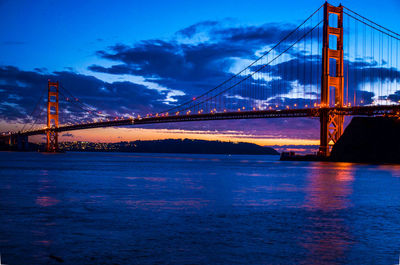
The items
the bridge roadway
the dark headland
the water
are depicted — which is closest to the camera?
the water

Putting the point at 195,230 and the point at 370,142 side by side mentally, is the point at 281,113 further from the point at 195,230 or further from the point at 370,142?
the point at 195,230

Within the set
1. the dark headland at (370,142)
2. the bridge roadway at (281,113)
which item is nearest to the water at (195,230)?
the bridge roadway at (281,113)

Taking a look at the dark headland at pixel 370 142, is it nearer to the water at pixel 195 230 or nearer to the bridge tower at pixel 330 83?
the bridge tower at pixel 330 83

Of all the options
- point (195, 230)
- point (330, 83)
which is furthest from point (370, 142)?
point (195, 230)

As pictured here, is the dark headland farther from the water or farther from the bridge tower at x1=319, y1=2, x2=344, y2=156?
the water

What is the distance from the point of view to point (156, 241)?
9.05 m

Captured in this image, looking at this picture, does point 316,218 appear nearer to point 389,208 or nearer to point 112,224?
point 389,208

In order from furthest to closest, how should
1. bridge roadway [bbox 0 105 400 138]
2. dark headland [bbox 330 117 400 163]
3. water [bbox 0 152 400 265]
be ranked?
dark headland [bbox 330 117 400 163] → bridge roadway [bbox 0 105 400 138] → water [bbox 0 152 400 265]

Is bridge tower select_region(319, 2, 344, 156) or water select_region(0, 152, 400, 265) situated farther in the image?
bridge tower select_region(319, 2, 344, 156)

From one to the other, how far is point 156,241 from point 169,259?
1.42 metres

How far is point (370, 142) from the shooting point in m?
58.3

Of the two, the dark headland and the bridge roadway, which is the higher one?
the bridge roadway

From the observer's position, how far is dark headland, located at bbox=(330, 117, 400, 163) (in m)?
57.1

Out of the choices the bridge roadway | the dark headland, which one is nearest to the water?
the bridge roadway
